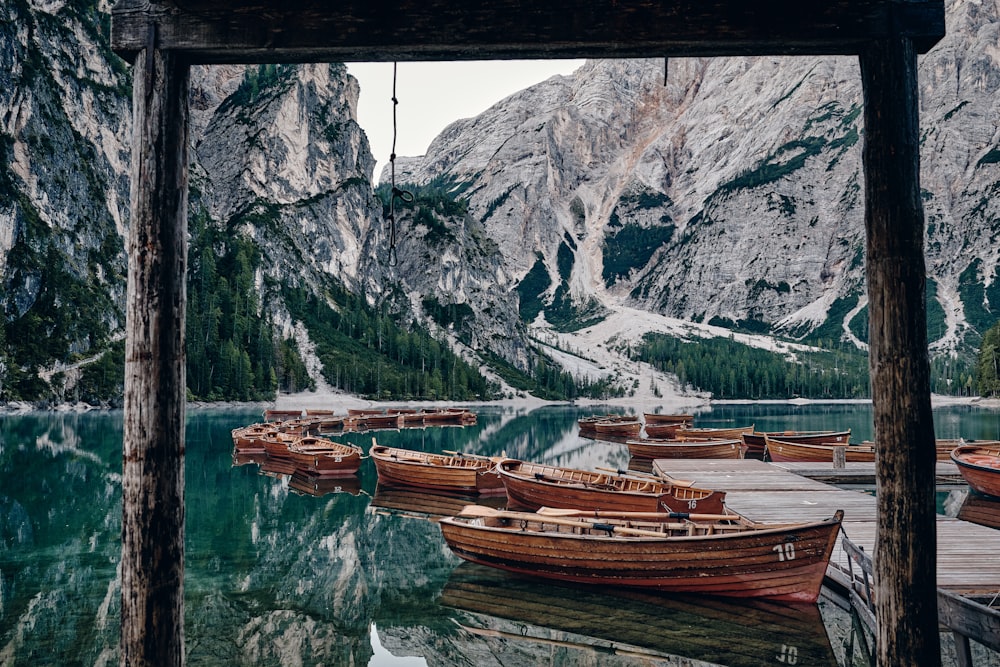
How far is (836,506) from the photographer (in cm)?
2153

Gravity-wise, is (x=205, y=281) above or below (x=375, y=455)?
above

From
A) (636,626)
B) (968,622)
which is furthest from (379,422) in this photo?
(968,622)

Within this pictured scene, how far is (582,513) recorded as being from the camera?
1925 centimetres

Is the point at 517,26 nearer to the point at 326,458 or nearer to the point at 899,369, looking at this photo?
the point at 899,369

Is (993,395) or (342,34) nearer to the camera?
(342,34)

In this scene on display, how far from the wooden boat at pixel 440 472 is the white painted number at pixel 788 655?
64.9 ft

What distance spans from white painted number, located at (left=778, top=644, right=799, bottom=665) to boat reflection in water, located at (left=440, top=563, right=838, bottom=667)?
18mm

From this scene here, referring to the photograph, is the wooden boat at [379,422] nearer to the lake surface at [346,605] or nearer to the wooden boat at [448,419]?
the wooden boat at [448,419]

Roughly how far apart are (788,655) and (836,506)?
9.94 m

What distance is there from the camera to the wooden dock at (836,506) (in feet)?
43.4

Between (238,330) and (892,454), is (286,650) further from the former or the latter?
(238,330)

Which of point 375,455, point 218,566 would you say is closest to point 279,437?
point 375,455

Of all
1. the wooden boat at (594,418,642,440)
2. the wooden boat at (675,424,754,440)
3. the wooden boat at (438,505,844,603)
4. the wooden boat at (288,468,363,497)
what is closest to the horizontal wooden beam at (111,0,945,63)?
the wooden boat at (438,505,844,603)

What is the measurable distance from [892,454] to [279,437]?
47691mm
